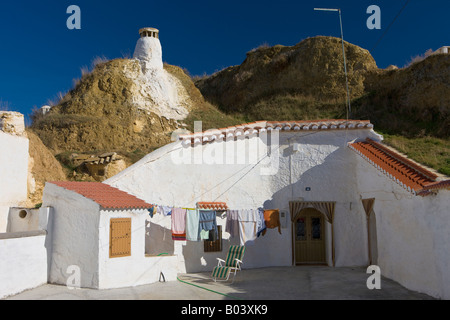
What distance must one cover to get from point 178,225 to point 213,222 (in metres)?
1.18

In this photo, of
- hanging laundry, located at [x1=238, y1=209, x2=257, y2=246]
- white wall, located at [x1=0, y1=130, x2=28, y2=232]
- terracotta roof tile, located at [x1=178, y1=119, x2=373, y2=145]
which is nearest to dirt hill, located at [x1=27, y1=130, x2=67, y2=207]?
white wall, located at [x1=0, y1=130, x2=28, y2=232]

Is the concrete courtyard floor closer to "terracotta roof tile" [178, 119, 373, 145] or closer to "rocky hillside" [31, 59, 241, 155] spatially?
"terracotta roof tile" [178, 119, 373, 145]

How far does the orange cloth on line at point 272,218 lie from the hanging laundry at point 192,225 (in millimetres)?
2408

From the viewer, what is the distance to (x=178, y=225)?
11.6m

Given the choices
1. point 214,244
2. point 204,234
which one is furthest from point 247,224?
point 204,234

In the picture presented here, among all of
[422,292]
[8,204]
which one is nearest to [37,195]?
[8,204]

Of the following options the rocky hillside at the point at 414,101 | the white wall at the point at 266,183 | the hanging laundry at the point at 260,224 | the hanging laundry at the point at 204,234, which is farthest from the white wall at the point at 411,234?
the rocky hillside at the point at 414,101

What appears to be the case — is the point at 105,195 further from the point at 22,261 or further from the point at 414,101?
the point at 414,101

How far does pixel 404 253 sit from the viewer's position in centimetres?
1027

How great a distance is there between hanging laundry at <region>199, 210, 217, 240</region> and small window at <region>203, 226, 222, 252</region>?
82 cm

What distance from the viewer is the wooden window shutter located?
32.2ft
